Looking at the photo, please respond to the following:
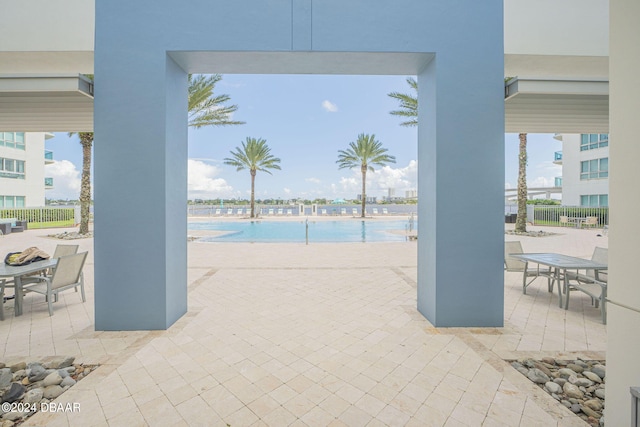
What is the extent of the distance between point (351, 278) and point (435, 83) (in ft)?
15.7

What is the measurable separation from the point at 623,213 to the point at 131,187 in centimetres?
546

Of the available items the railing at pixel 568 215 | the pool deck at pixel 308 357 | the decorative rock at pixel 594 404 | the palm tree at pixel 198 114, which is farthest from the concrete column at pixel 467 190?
the railing at pixel 568 215

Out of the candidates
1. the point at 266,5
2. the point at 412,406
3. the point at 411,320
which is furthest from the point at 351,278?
the point at 266,5

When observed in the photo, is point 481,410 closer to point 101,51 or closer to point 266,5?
point 266,5

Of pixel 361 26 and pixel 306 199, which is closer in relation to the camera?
pixel 361 26

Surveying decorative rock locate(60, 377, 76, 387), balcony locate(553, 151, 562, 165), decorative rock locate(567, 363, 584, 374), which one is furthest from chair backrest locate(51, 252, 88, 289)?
balcony locate(553, 151, 562, 165)

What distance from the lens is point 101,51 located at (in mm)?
4109

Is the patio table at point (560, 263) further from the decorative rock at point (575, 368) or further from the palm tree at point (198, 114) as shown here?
the palm tree at point (198, 114)

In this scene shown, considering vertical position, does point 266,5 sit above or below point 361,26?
above

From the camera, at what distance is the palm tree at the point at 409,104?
1711cm

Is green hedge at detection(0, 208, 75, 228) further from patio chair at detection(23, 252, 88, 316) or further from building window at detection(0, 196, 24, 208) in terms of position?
patio chair at detection(23, 252, 88, 316)

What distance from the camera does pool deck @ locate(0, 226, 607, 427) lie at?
249 centimetres

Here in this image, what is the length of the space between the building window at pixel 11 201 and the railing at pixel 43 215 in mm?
4076

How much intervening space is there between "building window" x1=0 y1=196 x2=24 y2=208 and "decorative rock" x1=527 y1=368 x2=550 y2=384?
3584cm
